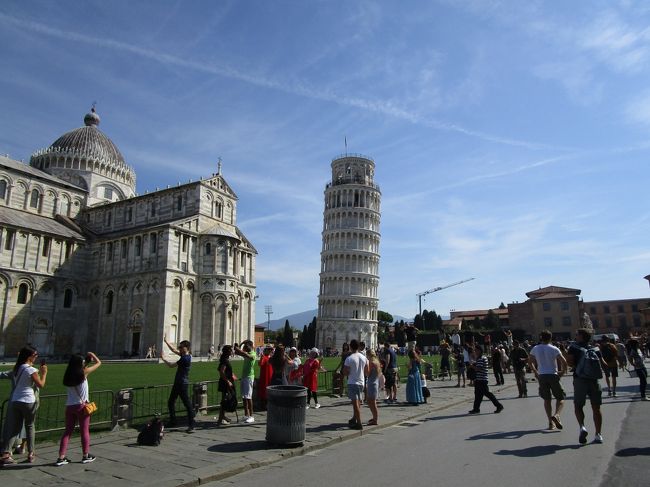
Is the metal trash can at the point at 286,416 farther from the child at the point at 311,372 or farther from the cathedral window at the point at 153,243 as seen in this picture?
the cathedral window at the point at 153,243

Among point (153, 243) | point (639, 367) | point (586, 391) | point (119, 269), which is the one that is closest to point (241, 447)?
point (586, 391)

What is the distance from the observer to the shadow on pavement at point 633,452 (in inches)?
296

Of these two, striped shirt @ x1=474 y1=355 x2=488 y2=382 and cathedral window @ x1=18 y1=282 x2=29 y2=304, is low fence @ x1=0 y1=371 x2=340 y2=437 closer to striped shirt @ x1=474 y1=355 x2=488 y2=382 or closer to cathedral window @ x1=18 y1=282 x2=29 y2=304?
striped shirt @ x1=474 y1=355 x2=488 y2=382

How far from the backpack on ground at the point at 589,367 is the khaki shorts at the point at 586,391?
112 millimetres

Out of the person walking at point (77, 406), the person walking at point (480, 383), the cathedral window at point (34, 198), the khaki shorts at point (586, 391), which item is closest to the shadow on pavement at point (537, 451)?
the khaki shorts at point (586, 391)

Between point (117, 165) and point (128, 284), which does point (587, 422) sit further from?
point (117, 165)

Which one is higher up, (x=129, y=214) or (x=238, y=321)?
(x=129, y=214)

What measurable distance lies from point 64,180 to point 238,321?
26057 mm

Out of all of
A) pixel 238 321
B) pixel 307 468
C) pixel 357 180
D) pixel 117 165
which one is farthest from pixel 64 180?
pixel 307 468

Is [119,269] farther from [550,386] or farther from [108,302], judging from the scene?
[550,386]

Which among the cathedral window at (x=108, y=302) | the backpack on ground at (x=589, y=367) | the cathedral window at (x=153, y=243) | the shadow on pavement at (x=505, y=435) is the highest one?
the cathedral window at (x=153, y=243)

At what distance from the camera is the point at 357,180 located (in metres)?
83.4

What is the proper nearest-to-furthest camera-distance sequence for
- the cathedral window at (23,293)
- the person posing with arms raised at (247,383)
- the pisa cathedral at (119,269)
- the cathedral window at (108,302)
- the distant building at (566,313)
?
1. the person posing with arms raised at (247,383)
2. the pisa cathedral at (119,269)
3. the cathedral window at (23,293)
4. the cathedral window at (108,302)
5. the distant building at (566,313)

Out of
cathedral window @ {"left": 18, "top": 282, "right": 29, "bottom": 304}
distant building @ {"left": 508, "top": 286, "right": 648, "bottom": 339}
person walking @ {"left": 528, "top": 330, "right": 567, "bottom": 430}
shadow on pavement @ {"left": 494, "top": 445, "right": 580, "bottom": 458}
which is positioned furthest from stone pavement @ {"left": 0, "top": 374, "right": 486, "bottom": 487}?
distant building @ {"left": 508, "top": 286, "right": 648, "bottom": 339}
